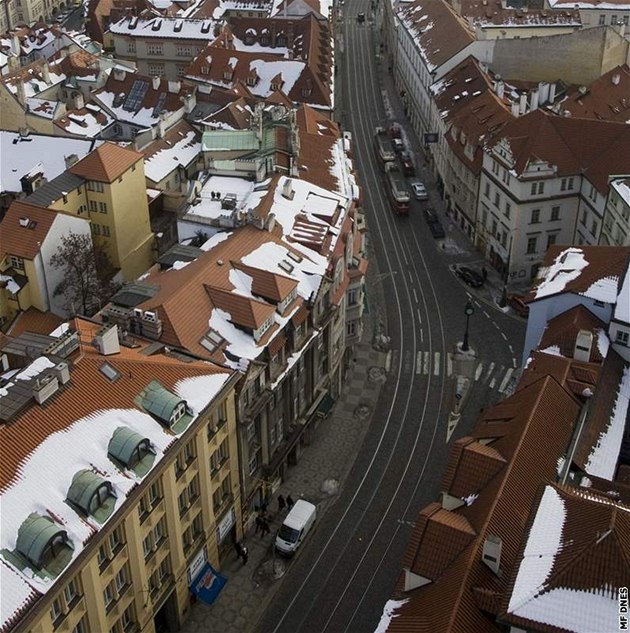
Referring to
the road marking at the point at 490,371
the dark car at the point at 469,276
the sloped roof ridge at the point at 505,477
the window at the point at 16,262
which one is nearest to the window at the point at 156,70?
the dark car at the point at 469,276

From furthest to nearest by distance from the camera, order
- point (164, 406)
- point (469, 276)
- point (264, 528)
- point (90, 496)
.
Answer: point (469, 276)
point (264, 528)
point (164, 406)
point (90, 496)

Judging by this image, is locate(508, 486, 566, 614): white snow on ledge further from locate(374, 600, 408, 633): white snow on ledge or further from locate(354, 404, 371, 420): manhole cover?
locate(354, 404, 371, 420): manhole cover

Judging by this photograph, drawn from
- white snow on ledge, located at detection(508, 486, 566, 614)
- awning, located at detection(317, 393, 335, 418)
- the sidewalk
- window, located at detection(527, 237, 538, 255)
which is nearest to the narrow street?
the sidewalk

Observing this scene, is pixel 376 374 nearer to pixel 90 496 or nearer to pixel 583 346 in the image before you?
pixel 583 346

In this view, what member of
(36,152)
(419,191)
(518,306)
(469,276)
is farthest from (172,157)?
(518,306)

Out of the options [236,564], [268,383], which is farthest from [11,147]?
[236,564]

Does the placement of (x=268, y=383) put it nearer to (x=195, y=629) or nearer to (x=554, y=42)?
(x=195, y=629)
